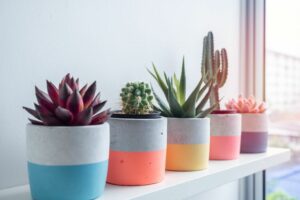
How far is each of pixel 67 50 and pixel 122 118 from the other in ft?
0.55

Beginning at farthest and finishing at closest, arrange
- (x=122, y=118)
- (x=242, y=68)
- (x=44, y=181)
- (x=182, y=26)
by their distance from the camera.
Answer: (x=242, y=68), (x=182, y=26), (x=122, y=118), (x=44, y=181)

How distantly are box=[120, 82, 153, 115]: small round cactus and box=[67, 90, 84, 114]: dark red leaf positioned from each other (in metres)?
0.12

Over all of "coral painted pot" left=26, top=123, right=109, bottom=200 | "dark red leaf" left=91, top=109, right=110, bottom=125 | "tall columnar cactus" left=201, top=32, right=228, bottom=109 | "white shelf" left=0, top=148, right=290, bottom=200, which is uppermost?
"tall columnar cactus" left=201, top=32, right=228, bottom=109

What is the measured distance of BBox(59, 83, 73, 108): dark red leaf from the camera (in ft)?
1.44

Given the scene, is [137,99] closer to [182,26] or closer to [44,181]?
[44,181]

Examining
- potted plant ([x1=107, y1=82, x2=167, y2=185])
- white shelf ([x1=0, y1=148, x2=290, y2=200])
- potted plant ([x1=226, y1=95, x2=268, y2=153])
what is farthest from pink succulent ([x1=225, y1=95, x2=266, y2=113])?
potted plant ([x1=107, y1=82, x2=167, y2=185])

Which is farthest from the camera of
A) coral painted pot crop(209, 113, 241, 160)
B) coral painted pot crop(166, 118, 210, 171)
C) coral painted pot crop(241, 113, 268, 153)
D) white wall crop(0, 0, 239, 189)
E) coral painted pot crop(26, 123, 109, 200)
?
coral painted pot crop(241, 113, 268, 153)

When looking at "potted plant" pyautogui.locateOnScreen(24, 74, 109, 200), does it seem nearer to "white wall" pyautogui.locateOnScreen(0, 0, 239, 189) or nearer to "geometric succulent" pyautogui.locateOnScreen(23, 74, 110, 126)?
"geometric succulent" pyautogui.locateOnScreen(23, 74, 110, 126)

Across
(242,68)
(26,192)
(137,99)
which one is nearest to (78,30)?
(137,99)

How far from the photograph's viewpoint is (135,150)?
21.0 inches

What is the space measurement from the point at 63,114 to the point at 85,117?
0.03 m

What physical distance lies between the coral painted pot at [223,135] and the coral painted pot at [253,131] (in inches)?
4.2

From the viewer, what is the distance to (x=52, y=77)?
0.58 m

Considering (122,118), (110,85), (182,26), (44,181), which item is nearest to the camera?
(44,181)
